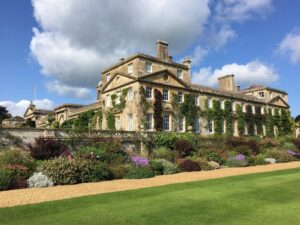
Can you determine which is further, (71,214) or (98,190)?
(98,190)

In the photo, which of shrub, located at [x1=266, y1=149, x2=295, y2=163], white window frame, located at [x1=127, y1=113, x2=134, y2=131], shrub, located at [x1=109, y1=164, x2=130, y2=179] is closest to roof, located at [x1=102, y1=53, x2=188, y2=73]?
white window frame, located at [x1=127, y1=113, x2=134, y2=131]

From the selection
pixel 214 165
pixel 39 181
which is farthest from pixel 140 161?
pixel 39 181

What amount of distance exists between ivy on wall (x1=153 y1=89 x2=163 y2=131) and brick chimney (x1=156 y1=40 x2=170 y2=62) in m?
4.14

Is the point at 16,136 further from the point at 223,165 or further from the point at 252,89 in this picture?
the point at 252,89

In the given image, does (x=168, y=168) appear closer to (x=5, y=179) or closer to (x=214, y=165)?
(x=214, y=165)

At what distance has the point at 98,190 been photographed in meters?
11.6

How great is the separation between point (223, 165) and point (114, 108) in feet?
46.6

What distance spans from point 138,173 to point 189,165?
4.65 m

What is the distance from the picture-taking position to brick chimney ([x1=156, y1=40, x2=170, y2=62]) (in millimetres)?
32531

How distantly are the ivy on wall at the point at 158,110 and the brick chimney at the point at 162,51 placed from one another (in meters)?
4.14

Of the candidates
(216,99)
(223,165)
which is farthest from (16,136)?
(216,99)

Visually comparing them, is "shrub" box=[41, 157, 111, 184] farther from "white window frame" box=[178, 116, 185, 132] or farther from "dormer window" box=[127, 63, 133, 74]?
"white window frame" box=[178, 116, 185, 132]

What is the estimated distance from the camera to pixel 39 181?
41.7 feet

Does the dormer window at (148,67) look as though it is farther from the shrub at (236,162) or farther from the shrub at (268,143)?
→ the shrub at (268,143)
